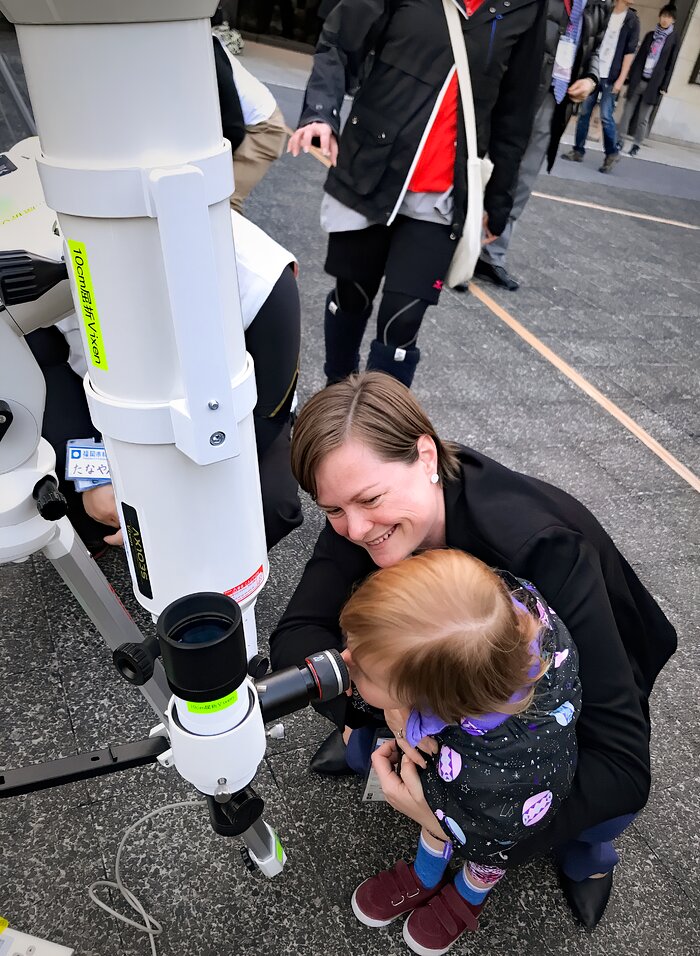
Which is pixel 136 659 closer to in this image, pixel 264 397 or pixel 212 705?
pixel 212 705

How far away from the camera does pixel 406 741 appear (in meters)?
1.06

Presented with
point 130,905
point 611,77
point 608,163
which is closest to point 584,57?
point 130,905

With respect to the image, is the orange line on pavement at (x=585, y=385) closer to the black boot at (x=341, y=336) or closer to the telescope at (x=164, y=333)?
the black boot at (x=341, y=336)

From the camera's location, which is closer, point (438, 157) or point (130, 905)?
point (130, 905)

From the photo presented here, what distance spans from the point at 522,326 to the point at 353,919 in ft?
9.42

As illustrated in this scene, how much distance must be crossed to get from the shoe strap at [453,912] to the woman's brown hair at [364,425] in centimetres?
73

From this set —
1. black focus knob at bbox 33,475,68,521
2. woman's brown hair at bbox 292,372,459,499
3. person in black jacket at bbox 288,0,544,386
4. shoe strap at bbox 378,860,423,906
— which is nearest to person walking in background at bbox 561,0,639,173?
person in black jacket at bbox 288,0,544,386

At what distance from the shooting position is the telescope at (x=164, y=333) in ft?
1.42

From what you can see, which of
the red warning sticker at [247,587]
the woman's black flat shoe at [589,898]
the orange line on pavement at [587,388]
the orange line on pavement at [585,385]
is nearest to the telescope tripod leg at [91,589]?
the red warning sticker at [247,587]

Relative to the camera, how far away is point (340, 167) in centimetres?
201

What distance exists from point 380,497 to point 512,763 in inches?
16.7

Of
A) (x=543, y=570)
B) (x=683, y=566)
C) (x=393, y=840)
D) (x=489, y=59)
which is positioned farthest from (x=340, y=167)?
(x=393, y=840)

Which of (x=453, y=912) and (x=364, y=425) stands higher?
(x=364, y=425)

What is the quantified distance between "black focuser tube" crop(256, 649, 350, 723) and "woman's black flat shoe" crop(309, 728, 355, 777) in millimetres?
861
